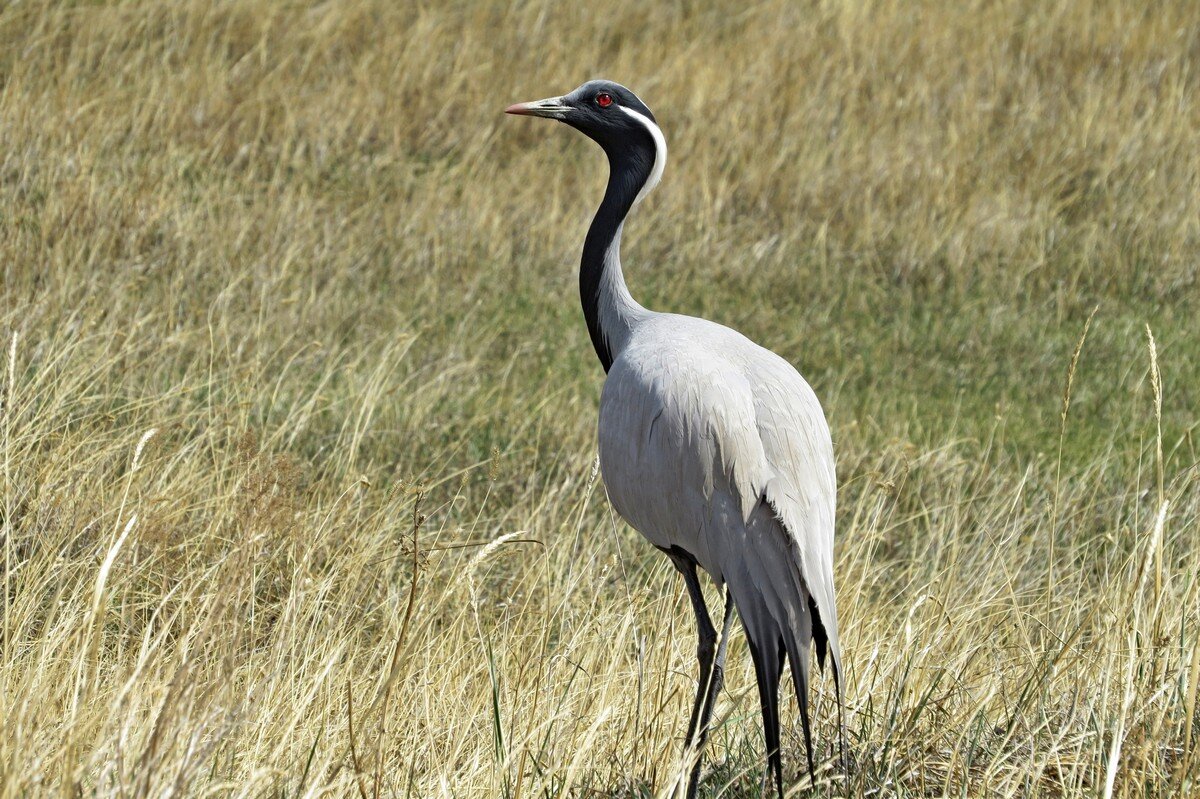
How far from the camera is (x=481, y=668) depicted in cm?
356

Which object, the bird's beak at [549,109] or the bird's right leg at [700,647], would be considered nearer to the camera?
the bird's right leg at [700,647]

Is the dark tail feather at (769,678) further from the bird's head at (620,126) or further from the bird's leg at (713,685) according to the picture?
the bird's head at (620,126)

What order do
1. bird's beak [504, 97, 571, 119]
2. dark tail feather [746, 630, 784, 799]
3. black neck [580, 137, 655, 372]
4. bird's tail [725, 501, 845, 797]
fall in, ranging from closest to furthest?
dark tail feather [746, 630, 784, 799]
bird's tail [725, 501, 845, 797]
black neck [580, 137, 655, 372]
bird's beak [504, 97, 571, 119]

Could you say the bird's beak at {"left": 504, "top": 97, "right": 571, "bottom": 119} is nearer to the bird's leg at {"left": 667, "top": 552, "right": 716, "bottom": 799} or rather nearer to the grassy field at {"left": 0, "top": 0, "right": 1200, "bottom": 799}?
the grassy field at {"left": 0, "top": 0, "right": 1200, "bottom": 799}

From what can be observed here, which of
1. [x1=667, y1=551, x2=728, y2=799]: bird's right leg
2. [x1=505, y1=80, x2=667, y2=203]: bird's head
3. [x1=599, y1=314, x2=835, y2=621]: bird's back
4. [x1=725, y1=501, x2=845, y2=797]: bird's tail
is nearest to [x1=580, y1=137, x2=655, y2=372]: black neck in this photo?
[x1=505, y1=80, x2=667, y2=203]: bird's head

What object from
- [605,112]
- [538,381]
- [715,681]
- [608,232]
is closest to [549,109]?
[605,112]

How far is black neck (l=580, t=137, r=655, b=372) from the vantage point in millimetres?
4031

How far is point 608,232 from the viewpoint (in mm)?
4047

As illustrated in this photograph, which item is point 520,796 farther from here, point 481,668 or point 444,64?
point 444,64

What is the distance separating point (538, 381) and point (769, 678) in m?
3.48

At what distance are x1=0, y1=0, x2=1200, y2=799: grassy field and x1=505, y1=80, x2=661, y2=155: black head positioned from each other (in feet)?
3.98

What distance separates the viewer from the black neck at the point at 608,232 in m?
4.03

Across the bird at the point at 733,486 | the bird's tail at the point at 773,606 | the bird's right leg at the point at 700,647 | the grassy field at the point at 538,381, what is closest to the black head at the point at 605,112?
the bird at the point at 733,486

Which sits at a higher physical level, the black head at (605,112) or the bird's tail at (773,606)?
the black head at (605,112)
